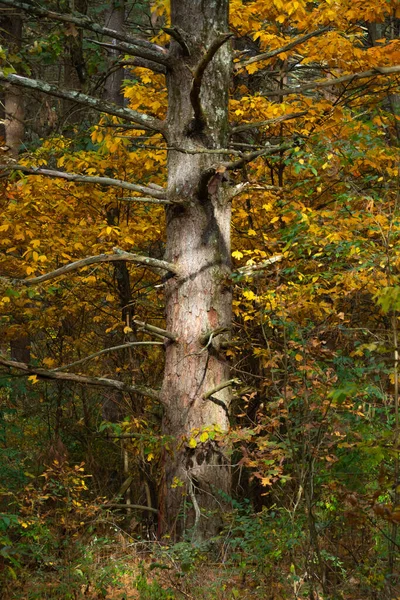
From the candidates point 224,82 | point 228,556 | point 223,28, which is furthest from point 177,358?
point 223,28

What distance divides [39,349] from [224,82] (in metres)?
6.77

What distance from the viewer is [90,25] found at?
7129 millimetres

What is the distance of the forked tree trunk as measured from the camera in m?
7.00

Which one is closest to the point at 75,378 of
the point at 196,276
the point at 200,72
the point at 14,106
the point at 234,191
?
the point at 196,276

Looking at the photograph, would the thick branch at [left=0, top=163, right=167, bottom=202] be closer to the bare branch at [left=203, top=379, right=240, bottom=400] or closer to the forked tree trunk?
the forked tree trunk

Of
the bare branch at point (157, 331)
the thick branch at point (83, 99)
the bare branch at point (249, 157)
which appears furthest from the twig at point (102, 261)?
the thick branch at point (83, 99)

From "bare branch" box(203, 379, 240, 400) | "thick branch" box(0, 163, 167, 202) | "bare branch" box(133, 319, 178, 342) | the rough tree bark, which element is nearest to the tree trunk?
"thick branch" box(0, 163, 167, 202)

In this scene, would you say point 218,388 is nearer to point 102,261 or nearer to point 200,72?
point 102,261

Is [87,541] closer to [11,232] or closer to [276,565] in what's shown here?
[276,565]

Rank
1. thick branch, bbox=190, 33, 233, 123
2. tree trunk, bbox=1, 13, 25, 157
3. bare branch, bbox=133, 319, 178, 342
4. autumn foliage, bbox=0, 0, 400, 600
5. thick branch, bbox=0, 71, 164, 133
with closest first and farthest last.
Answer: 1. autumn foliage, bbox=0, 0, 400, 600
2. thick branch, bbox=190, 33, 233, 123
3. bare branch, bbox=133, 319, 178, 342
4. thick branch, bbox=0, 71, 164, 133
5. tree trunk, bbox=1, 13, 25, 157

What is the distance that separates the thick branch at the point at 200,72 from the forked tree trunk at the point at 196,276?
0.18 m

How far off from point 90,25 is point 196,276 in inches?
98.7

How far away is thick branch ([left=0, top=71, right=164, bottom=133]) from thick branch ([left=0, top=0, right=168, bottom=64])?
0.55 m

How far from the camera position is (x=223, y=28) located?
738 centimetres
